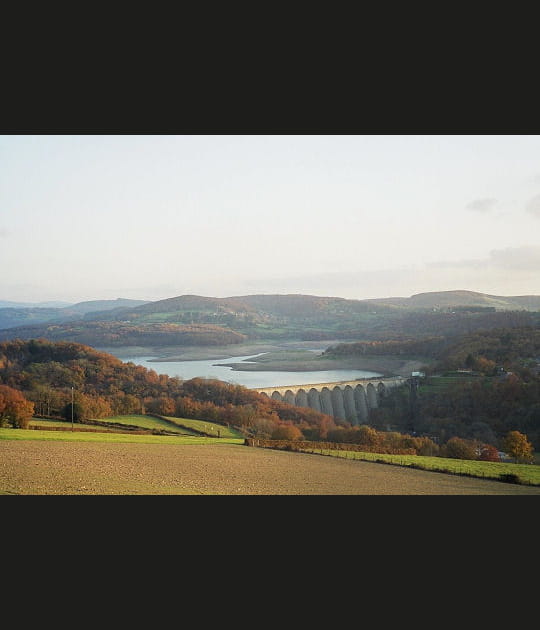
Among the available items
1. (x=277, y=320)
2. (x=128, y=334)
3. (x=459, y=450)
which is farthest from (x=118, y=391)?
(x=277, y=320)

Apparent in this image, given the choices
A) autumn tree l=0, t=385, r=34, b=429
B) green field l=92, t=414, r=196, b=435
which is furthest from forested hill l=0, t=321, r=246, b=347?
autumn tree l=0, t=385, r=34, b=429

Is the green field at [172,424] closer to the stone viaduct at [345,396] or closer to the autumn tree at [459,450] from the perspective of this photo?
the autumn tree at [459,450]

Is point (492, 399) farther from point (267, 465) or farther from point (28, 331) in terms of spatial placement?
point (28, 331)

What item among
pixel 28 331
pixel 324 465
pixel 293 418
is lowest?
pixel 293 418

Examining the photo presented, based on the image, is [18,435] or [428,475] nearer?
[428,475]

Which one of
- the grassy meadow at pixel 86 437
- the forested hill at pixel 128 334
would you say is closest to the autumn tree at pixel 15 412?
the grassy meadow at pixel 86 437

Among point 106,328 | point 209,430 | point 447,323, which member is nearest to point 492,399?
point 447,323
